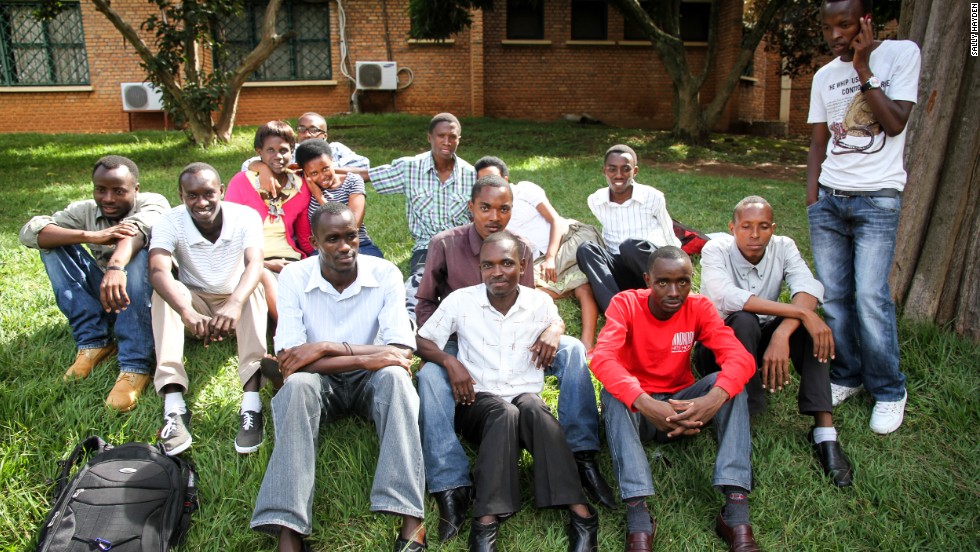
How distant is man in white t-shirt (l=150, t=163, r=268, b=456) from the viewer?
333 centimetres

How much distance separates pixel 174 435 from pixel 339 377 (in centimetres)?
86

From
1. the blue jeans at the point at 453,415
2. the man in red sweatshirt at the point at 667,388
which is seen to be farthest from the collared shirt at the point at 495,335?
the man in red sweatshirt at the point at 667,388

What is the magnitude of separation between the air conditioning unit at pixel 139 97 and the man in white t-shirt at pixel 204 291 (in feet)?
42.8

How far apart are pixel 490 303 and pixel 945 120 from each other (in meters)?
3.02

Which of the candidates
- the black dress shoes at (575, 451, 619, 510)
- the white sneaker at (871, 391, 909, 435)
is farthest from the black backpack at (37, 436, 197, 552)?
the white sneaker at (871, 391, 909, 435)

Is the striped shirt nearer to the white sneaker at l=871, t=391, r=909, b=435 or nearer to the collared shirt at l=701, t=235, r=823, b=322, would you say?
the collared shirt at l=701, t=235, r=823, b=322

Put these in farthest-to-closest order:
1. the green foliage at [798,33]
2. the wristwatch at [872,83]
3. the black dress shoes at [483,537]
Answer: the green foliage at [798,33] < the wristwatch at [872,83] < the black dress shoes at [483,537]

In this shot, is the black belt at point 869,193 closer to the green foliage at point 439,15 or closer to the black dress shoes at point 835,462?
the black dress shoes at point 835,462

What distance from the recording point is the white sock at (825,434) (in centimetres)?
329

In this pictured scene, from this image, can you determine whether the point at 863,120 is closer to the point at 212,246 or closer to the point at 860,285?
the point at 860,285

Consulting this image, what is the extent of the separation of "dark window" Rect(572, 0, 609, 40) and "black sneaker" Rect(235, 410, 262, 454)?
15823mm

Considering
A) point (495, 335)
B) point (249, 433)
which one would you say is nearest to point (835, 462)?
point (495, 335)

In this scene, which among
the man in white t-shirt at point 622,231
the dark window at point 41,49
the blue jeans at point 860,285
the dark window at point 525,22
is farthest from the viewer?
the dark window at point 525,22

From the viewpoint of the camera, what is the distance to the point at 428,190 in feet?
16.1
